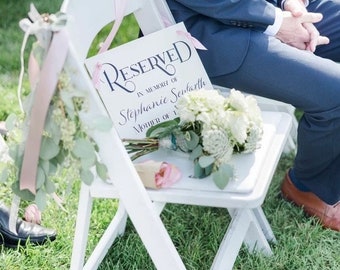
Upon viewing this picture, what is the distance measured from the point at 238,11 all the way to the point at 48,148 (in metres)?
0.82

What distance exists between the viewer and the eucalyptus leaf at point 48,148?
6.14ft

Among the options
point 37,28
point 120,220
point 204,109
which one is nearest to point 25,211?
point 120,220

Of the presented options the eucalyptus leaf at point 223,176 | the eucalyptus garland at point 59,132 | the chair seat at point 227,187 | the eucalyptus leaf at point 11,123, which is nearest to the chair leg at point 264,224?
the chair seat at point 227,187

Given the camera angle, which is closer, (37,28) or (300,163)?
(37,28)

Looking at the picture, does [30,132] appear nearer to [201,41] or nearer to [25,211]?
[201,41]

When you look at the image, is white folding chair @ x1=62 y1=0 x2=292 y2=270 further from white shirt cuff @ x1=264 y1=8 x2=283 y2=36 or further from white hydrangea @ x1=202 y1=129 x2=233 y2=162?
white shirt cuff @ x1=264 y1=8 x2=283 y2=36

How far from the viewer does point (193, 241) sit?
2742mm

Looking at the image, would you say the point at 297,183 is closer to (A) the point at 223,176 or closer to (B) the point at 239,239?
(B) the point at 239,239

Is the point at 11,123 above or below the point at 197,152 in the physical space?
above

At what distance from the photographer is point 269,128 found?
241cm

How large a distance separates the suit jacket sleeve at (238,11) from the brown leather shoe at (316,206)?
737mm

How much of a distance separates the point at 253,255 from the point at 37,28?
1.22m

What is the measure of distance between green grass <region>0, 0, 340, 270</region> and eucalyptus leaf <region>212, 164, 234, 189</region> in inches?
26.0

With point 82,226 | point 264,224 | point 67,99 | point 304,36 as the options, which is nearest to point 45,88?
point 67,99
